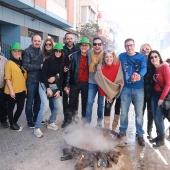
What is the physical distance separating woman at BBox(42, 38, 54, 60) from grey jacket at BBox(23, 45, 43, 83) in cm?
12

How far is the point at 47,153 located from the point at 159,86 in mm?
2498

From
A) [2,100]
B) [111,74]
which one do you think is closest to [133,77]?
[111,74]

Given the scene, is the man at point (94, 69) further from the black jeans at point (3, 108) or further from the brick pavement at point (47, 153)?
the black jeans at point (3, 108)

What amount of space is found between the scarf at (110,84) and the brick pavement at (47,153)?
115 cm

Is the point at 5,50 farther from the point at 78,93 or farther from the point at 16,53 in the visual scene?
the point at 78,93

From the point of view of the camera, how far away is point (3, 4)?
9258 millimetres

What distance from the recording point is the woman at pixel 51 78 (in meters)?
4.24

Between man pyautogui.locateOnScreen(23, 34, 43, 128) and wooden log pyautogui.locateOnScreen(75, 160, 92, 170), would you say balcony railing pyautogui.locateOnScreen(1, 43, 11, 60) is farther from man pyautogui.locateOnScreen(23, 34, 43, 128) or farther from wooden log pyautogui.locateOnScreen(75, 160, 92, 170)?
wooden log pyautogui.locateOnScreen(75, 160, 92, 170)

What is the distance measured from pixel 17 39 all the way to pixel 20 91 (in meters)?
7.41

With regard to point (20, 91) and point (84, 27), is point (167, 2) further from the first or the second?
point (20, 91)

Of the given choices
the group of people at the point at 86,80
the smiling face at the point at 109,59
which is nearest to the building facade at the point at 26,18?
the group of people at the point at 86,80

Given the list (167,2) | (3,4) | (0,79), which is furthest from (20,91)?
(167,2)

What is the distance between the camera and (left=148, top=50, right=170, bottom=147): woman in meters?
3.62

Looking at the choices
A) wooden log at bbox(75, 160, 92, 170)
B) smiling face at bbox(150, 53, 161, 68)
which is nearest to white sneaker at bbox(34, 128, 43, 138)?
wooden log at bbox(75, 160, 92, 170)
